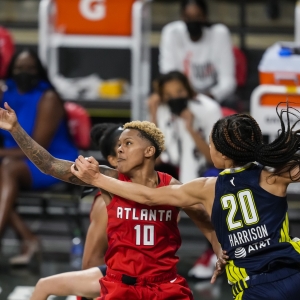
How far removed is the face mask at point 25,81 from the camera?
692 cm

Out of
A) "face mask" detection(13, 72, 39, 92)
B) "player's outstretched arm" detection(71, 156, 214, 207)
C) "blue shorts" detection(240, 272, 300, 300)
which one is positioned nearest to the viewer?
"blue shorts" detection(240, 272, 300, 300)

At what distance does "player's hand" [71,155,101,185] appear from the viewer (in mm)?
4129

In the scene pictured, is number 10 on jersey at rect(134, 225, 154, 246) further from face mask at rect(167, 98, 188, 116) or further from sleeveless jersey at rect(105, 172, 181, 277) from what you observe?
face mask at rect(167, 98, 188, 116)

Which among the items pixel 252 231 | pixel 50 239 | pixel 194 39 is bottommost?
pixel 50 239

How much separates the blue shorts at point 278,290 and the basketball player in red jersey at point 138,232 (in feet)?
1.35

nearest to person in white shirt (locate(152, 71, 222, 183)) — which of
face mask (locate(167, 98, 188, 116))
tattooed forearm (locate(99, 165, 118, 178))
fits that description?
face mask (locate(167, 98, 188, 116))

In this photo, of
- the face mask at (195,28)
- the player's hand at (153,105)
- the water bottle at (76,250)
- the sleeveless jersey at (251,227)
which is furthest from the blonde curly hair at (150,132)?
the face mask at (195,28)

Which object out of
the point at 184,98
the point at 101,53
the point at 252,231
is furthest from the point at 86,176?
the point at 101,53

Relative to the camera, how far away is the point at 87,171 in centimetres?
413

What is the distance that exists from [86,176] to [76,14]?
3.81 metres

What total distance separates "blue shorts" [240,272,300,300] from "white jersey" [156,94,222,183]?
103 inches

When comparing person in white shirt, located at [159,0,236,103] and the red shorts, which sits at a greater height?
person in white shirt, located at [159,0,236,103]

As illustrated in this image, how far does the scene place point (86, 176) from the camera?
4.15 m

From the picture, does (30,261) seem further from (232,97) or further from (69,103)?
(232,97)
